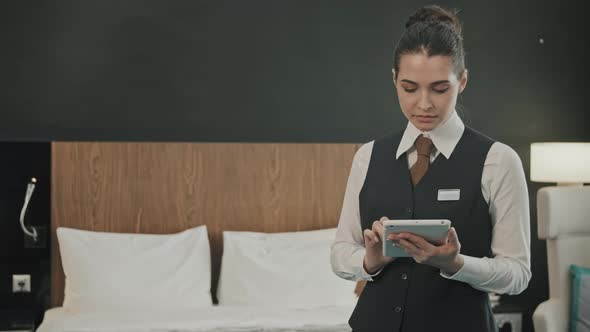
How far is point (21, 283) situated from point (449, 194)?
311 centimetres

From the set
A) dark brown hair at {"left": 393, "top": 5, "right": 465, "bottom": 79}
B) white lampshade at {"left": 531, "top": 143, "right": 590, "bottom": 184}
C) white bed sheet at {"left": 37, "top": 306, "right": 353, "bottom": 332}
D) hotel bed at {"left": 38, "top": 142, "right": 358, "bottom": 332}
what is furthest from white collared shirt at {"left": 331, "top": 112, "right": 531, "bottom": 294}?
white lampshade at {"left": 531, "top": 143, "right": 590, "bottom": 184}

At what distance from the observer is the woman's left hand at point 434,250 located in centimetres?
163

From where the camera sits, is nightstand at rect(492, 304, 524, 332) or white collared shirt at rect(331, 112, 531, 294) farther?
nightstand at rect(492, 304, 524, 332)

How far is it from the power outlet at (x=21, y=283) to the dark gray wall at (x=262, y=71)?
741 mm

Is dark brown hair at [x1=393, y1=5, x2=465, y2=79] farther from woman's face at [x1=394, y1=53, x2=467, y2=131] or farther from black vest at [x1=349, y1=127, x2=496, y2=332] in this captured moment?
black vest at [x1=349, y1=127, x2=496, y2=332]

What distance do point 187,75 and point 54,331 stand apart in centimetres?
166

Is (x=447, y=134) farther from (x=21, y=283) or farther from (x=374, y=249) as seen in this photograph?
(x=21, y=283)

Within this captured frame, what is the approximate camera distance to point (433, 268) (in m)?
1.81

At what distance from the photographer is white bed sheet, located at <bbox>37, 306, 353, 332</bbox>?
349 cm

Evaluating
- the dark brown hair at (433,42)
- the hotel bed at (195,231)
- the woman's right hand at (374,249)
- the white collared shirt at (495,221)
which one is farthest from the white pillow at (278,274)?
the dark brown hair at (433,42)

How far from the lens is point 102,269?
4020mm

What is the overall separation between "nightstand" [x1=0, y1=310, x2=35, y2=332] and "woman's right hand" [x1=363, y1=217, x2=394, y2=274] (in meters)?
2.64

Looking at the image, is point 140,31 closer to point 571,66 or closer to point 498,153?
point 571,66

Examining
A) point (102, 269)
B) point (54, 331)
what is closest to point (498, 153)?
point (54, 331)
